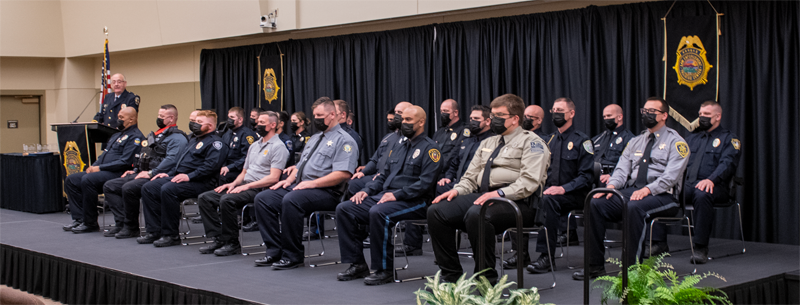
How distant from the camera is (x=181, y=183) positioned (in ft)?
20.6

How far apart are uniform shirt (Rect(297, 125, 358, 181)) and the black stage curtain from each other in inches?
111

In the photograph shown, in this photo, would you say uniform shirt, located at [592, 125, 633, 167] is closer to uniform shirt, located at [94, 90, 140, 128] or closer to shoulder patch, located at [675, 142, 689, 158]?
shoulder patch, located at [675, 142, 689, 158]

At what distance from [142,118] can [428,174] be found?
371 inches

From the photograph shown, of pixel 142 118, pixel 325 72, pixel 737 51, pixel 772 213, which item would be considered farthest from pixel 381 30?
pixel 142 118

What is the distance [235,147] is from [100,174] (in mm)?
1571

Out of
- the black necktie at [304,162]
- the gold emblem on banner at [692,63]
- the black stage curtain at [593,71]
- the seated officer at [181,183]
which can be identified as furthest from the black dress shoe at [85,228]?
the gold emblem on banner at [692,63]

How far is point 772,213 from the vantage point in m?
6.15

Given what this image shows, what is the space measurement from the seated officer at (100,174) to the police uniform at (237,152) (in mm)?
1155

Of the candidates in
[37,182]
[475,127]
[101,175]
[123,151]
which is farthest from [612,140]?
[37,182]

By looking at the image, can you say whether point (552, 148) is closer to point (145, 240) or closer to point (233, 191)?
point (233, 191)

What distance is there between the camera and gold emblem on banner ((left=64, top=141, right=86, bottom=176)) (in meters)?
Result: 8.41

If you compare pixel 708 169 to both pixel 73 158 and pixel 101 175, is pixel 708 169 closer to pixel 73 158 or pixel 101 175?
pixel 101 175

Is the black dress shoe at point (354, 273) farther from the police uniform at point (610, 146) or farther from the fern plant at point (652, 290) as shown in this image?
the police uniform at point (610, 146)

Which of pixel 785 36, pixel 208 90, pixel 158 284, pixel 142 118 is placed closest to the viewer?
pixel 158 284
